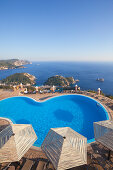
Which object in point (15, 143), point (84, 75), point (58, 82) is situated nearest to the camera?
point (15, 143)

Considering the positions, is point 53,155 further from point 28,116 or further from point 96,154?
point 28,116

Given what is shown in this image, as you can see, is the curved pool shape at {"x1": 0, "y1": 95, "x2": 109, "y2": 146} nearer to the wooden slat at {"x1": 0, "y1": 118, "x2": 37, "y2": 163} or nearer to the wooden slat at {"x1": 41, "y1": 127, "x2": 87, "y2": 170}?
the wooden slat at {"x1": 0, "y1": 118, "x2": 37, "y2": 163}

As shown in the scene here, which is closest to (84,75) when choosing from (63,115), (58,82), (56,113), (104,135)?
(58,82)

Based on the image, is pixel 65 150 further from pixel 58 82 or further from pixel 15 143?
pixel 58 82

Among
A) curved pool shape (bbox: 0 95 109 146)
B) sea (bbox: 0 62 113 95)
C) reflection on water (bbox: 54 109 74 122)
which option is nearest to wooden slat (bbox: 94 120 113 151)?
curved pool shape (bbox: 0 95 109 146)

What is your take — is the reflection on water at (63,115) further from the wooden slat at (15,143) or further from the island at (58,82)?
the island at (58,82)

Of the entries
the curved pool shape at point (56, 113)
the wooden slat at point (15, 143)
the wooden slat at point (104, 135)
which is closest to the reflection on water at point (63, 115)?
the curved pool shape at point (56, 113)

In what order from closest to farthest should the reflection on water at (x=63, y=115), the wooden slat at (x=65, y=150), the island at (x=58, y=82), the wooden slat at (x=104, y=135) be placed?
the wooden slat at (x=65, y=150)
the wooden slat at (x=104, y=135)
the reflection on water at (x=63, y=115)
the island at (x=58, y=82)

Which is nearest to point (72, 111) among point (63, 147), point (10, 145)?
point (63, 147)
